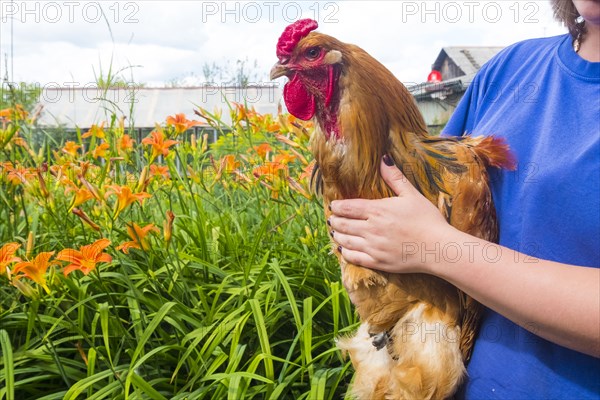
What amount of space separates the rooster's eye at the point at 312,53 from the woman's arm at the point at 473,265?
0.21 m

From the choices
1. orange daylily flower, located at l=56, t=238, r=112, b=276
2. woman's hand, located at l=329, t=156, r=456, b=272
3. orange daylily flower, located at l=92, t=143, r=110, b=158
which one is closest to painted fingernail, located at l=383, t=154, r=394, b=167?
woman's hand, located at l=329, t=156, r=456, b=272

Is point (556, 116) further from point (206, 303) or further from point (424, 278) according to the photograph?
point (206, 303)

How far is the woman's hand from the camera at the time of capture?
79 centimetres

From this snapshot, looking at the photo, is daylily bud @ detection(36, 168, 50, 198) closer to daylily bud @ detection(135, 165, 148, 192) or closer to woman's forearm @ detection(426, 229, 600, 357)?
daylily bud @ detection(135, 165, 148, 192)

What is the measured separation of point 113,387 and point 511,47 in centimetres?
126

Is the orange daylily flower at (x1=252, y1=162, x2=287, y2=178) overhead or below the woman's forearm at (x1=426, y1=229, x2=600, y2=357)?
overhead

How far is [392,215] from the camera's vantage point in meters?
0.82

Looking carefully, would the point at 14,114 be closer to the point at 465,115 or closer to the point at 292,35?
the point at 292,35

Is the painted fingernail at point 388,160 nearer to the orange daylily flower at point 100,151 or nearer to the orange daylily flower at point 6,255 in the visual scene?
the orange daylily flower at point 6,255

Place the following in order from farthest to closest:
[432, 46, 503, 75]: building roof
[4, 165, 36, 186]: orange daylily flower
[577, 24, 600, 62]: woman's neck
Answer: [432, 46, 503, 75]: building roof → [4, 165, 36, 186]: orange daylily flower → [577, 24, 600, 62]: woman's neck

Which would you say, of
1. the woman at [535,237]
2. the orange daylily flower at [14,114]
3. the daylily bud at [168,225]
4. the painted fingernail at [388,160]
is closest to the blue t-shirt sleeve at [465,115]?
the woman at [535,237]

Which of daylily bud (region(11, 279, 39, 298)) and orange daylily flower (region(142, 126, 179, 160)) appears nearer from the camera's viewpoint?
daylily bud (region(11, 279, 39, 298))

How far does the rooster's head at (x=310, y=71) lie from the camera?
84 cm

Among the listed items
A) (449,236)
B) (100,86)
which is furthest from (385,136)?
(100,86)
